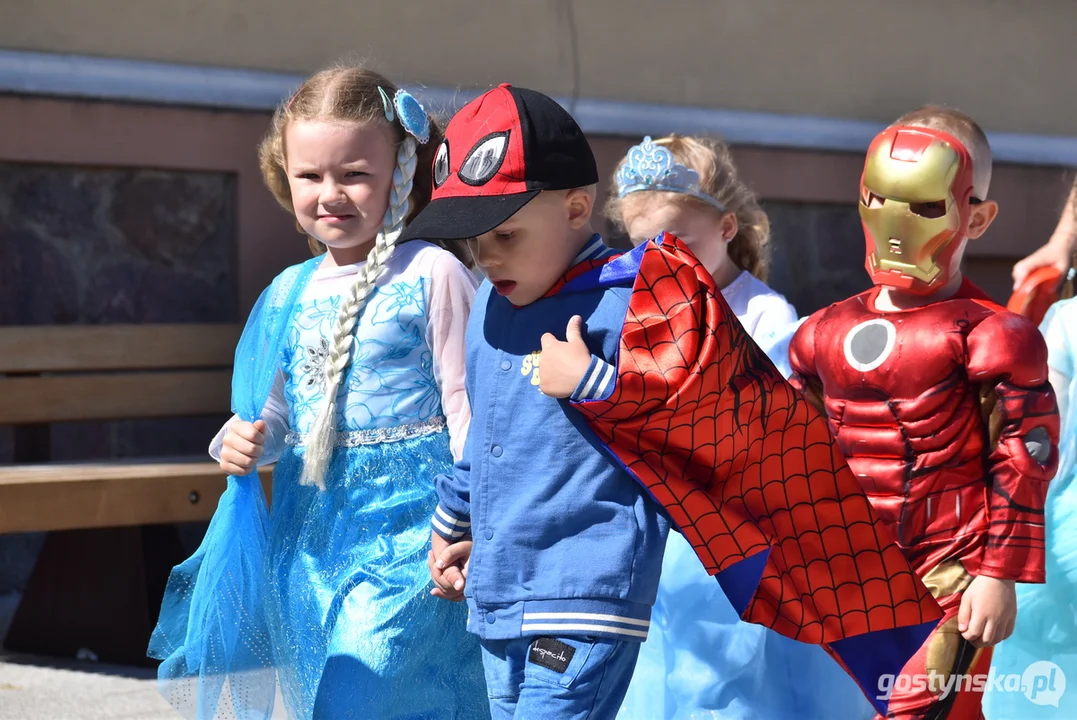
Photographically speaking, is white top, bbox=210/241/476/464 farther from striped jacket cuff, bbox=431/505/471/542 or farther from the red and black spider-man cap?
the red and black spider-man cap

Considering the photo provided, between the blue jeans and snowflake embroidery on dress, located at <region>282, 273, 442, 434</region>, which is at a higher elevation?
snowflake embroidery on dress, located at <region>282, 273, 442, 434</region>

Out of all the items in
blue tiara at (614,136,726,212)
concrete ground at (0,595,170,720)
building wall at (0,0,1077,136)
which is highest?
building wall at (0,0,1077,136)

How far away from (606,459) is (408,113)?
1.06 m

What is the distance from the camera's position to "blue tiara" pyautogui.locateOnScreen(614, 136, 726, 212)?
410 cm

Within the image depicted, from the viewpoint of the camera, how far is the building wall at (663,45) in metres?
5.74

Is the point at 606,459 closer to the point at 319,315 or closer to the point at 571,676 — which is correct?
the point at 571,676

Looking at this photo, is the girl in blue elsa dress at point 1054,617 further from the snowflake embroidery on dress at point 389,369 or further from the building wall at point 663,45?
the building wall at point 663,45

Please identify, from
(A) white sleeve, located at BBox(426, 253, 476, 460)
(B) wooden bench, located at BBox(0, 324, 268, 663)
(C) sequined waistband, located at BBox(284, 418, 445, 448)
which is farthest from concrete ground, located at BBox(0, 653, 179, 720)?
(A) white sleeve, located at BBox(426, 253, 476, 460)

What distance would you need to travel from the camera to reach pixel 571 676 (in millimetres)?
2299

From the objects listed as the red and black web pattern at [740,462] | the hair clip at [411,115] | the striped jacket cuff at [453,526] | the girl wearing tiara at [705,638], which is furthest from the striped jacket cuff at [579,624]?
the girl wearing tiara at [705,638]

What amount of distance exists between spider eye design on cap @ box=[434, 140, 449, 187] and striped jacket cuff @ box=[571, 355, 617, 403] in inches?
18.1

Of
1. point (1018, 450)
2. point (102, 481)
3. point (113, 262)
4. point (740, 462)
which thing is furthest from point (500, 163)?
point (113, 262)

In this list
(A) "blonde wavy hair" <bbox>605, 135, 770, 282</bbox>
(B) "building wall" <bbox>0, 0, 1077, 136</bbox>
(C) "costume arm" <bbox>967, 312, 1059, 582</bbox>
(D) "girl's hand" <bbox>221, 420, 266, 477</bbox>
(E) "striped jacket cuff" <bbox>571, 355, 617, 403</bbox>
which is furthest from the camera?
(B) "building wall" <bbox>0, 0, 1077, 136</bbox>

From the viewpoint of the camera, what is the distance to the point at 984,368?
8.75ft
